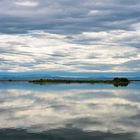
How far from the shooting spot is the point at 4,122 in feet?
99.9

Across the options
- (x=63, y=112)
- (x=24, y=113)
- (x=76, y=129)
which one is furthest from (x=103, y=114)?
(x=76, y=129)

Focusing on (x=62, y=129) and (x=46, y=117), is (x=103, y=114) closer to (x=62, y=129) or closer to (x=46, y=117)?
(x=46, y=117)

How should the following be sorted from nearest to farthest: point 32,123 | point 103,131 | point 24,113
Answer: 1. point 103,131
2. point 32,123
3. point 24,113

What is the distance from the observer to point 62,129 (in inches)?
1070

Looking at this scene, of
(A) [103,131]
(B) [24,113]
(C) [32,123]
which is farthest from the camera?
(B) [24,113]

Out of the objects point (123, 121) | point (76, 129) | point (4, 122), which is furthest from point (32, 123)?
point (123, 121)

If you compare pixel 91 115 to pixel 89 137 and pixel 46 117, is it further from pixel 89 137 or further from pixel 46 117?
pixel 89 137

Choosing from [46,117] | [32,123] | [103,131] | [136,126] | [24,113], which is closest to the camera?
[103,131]

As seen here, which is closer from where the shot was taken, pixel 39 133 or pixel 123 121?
pixel 39 133

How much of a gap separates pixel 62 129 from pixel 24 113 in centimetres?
988

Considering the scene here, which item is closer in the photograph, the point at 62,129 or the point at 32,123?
the point at 62,129

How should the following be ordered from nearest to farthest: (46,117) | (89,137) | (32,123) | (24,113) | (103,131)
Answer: (89,137) < (103,131) < (32,123) < (46,117) < (24,113)

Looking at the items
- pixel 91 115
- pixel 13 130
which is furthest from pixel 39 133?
pixel 91 115

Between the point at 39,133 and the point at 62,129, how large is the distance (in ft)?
6.40
